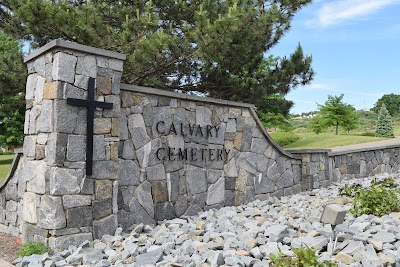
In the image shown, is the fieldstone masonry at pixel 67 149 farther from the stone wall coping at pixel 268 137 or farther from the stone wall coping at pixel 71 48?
the stone wall coping at pixel 268 137

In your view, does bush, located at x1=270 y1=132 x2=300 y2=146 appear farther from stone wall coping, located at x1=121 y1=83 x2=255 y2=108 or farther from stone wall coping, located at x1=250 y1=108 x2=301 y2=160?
stone wall coping, located at x1=121 y1=83 x2=255 y2=108

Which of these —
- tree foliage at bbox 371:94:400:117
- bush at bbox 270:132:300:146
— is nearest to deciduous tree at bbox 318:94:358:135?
bush at bbox 270:132:300:146

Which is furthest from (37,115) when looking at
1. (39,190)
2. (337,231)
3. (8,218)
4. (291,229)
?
(337,231)

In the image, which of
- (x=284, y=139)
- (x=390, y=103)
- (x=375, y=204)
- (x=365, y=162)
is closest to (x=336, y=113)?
(x=284, y=139)

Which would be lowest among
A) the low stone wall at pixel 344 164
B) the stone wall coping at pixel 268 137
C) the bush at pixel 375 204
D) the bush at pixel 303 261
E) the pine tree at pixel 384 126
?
the bush at pixel 303 261

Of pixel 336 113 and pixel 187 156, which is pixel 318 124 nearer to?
pixel 336 113

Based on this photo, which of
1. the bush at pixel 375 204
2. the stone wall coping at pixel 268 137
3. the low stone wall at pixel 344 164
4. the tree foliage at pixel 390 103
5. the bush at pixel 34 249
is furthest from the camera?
the tree foliage at pixel 390 103

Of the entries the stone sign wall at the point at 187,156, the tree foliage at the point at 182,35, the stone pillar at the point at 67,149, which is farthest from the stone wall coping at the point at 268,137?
the stone pillar at the point at 67,149

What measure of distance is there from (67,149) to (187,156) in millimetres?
2124

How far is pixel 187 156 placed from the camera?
6.07m

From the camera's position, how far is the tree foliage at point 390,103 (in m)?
61.6

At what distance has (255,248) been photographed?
3.91 meters

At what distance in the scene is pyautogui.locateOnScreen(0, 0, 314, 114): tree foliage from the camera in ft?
25.6

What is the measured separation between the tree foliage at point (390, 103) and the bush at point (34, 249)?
6326 cm
